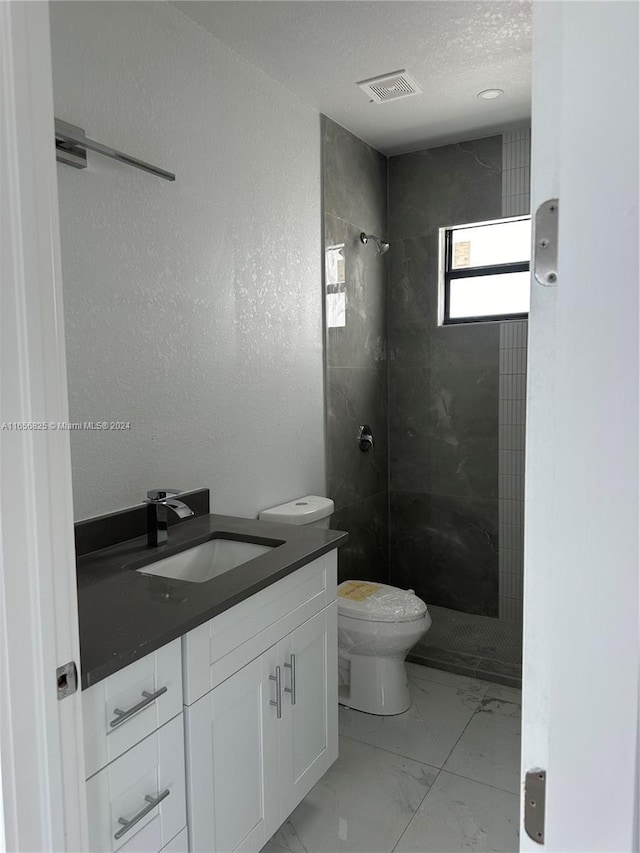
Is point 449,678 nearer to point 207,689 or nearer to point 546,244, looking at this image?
point 207,689

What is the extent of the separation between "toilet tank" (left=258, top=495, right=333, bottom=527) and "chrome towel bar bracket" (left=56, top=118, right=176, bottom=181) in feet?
4.44

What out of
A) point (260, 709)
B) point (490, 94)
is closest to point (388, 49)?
point (490, 94)

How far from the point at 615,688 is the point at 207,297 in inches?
74.7

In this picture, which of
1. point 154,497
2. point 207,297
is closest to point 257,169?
point 207,297

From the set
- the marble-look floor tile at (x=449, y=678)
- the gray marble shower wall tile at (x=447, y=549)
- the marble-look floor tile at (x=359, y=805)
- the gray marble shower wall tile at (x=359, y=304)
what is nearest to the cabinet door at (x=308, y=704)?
the marble-look floor tile at (x=359, y=805)

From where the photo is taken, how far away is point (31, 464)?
876mm

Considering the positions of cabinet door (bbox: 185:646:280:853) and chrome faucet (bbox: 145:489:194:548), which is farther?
chrome faucet (bbox: 145:489:194:548)

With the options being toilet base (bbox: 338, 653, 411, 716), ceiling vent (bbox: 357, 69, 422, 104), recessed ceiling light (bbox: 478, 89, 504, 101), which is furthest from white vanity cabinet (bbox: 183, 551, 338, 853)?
recessed ceiling light (bbox: 478, 89, 504, 101)

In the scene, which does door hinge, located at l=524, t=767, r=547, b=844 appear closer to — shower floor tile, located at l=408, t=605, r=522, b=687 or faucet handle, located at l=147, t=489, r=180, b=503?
faucet handle, located at l=147, t=489, r=180, b=503

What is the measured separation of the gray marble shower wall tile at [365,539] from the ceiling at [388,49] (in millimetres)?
1908

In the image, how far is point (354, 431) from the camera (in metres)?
3.18

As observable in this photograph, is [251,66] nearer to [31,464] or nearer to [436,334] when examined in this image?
[436,334]

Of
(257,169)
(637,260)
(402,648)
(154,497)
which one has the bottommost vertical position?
(402,648)

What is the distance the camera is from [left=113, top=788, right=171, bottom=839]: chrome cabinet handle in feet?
3.82
